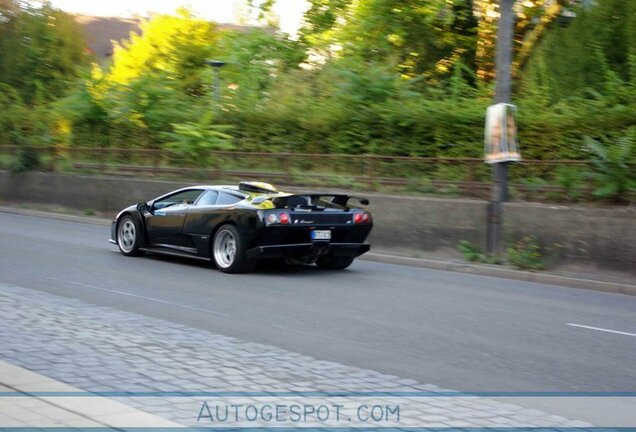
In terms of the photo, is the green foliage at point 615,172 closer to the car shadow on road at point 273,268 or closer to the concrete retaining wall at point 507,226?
the concrete retaining wall at point 507,226

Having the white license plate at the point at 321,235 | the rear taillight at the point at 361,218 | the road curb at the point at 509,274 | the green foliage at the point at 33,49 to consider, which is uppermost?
the green foliage at the point at 33,49

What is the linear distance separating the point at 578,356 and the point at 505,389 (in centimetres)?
178

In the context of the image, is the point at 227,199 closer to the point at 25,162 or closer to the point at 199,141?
the point at 199,141

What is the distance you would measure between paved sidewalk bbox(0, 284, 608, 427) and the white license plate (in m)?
4.67

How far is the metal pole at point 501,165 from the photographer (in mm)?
16547

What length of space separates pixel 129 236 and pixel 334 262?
11.7 ft

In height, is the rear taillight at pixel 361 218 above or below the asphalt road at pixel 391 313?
above

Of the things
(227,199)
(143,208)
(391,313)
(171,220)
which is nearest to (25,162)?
(143,208)

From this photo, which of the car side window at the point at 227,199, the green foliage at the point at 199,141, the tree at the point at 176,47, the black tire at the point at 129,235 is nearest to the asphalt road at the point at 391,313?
the black tire at the point at 129,235

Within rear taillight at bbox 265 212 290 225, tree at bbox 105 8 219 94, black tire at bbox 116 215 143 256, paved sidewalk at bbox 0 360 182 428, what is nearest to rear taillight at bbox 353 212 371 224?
rear taillight at bbox 265 212 290 225

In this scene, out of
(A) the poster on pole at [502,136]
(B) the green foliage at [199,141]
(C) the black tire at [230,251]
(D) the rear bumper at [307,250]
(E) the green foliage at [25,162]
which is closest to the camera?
(D) the rear bumper at [307,250]

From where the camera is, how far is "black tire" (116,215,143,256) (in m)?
15.2

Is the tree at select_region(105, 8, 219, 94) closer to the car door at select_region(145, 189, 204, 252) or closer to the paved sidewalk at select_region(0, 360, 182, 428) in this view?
the car door at select_region(145, 189, 204, 252)

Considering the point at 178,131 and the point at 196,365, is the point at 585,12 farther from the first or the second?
the point at 196,365
